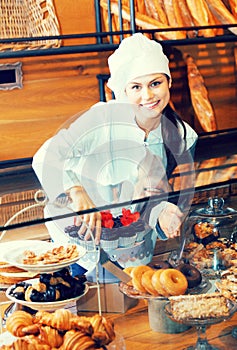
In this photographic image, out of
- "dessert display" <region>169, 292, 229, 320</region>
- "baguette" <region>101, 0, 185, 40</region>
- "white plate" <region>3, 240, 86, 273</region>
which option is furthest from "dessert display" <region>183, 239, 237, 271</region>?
"baguette" <region>101, 0, 185, 40</region>

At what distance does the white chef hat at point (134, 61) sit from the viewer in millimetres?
2029

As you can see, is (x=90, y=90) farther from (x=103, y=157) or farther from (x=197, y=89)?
(x=103, y=157)

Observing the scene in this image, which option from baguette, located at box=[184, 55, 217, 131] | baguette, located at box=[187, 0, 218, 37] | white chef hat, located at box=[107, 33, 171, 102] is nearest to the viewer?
white chef hat, located at box=[107, 33, 171, 102]

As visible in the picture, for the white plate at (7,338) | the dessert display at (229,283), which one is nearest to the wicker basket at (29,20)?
the dessert display at (229,283)

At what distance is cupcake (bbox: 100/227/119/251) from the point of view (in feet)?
3.61

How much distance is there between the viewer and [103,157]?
1.40m

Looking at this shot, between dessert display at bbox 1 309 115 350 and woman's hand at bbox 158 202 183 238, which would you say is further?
woman's hand at bbox 158 202 183 238

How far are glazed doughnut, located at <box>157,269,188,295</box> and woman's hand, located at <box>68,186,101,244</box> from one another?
123mm

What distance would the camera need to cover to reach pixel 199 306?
3.58 ft

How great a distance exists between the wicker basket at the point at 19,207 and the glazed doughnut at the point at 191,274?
274 millimetres

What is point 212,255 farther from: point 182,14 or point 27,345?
point 182,14

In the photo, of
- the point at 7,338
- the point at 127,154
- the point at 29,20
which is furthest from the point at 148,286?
the point at 29,20

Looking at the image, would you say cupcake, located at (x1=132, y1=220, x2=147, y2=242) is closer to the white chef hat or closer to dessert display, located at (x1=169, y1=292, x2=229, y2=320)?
dessert display, located at (x1=169, y1=292, x2=229, y2=320)

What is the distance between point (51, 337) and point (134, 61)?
1.21 metres
